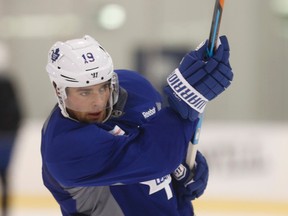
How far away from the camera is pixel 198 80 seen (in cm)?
200

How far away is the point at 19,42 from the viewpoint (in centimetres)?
676

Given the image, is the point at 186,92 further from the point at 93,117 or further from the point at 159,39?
the point at 159,39

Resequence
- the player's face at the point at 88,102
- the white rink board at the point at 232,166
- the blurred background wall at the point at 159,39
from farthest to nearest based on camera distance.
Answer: the blurred background wall at the point at 159,39 → the white rink board at the point at 232,166 → the player's face at the point at 88,102

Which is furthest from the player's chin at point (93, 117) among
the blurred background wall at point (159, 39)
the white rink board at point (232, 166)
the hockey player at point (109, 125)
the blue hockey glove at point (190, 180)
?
the blurred background wall at point (159, 39)

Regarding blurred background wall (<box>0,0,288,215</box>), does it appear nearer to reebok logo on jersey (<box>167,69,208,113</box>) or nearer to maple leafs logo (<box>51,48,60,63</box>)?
maple leafs logo (<box>51,48,60,63</box>)

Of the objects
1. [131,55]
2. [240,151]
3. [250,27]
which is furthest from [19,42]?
[240,151]

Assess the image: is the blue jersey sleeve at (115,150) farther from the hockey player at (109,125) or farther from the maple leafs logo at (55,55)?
the maple leafs logo at (55,55)

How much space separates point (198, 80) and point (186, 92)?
2.0 inches

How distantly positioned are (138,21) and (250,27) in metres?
0.99

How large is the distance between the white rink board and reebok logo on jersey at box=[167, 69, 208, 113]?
9.36 ft

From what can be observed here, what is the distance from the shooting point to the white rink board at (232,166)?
495 cm

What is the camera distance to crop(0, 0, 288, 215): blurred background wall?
6547 millimetres

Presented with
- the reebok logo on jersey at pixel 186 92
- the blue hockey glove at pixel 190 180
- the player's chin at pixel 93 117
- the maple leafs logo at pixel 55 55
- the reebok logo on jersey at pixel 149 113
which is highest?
the reebok logo on jersey at pixel 186 92

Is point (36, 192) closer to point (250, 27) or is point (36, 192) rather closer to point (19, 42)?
point (19, 42)
